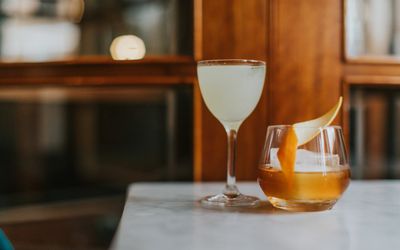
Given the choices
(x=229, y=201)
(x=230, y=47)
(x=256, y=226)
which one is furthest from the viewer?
(x=230, y=47)

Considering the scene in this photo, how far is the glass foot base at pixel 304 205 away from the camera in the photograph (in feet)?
2.50

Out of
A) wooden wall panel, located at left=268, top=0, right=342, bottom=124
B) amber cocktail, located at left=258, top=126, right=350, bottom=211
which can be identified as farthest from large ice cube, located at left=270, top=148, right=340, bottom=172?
wooden wall panel, located at left=268, top=0, right=342, bottom=124

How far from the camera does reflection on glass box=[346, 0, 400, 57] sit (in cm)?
147

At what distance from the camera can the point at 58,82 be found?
1.46 m

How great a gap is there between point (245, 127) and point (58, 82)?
48 centimetres

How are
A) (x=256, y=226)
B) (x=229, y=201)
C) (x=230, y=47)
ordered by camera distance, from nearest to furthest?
(x=256, y=226) → (x=229, y=201) → (x=230, y=47)

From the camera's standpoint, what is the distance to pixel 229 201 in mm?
843

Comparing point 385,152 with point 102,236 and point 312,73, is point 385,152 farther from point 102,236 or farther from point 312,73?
point 102,236

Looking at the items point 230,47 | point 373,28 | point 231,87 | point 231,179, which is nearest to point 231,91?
point 231,87

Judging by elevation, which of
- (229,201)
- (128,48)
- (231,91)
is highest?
(128,48)

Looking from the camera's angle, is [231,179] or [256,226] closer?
[256,226]

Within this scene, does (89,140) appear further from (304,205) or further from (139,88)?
(304,205)

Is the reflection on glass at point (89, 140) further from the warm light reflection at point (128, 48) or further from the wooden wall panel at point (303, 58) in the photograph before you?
the wooden wall panel at point (303, 58)

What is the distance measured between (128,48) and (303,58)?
44 centimetres
